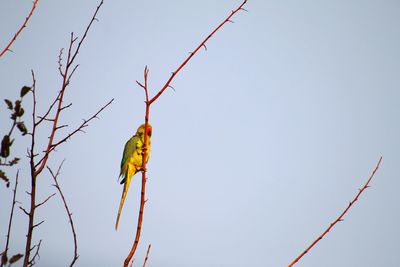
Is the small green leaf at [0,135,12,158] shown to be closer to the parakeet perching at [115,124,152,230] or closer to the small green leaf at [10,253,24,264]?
the small green leaf at [10,253,24,264]

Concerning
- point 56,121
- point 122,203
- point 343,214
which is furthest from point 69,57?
point 122,203

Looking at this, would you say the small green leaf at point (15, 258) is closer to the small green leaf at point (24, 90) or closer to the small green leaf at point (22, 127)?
the small green leaf at point (22, 127)

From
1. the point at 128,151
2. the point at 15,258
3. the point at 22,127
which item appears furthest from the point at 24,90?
the point at 128,151

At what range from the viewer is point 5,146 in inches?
56.8

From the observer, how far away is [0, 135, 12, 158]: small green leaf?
4.73ft

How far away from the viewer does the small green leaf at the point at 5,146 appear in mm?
1441

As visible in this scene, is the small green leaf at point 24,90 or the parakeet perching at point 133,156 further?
the parakeet perching at point 133,156

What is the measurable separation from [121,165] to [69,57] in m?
5.27

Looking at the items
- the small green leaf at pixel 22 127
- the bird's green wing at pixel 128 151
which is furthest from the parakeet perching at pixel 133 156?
the small green leaf at pixel 22 127

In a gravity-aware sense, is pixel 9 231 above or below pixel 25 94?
below

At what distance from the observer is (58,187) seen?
1885mm

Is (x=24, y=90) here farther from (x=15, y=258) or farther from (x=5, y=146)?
(x=15, y=258)

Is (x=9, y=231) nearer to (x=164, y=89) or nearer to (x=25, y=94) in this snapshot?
(x=25, y=94)

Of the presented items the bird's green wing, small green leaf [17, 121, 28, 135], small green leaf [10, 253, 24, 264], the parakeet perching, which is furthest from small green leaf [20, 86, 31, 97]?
the bird's green wing
